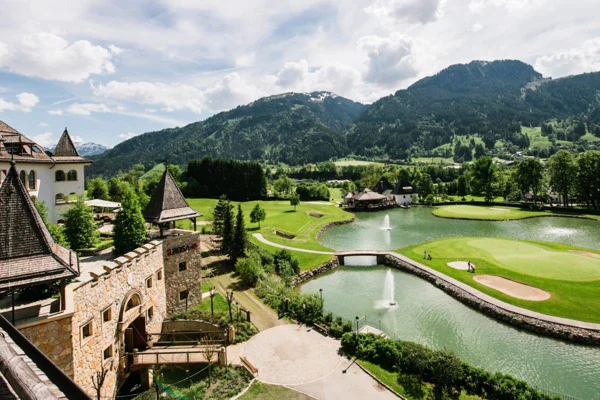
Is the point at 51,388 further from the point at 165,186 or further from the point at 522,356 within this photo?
the point at 522,356

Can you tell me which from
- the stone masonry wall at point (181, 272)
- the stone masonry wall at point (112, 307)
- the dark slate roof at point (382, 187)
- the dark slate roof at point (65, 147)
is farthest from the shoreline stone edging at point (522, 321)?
the dark slate roof at point (382, 187)

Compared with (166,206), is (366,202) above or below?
below

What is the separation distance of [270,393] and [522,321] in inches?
769

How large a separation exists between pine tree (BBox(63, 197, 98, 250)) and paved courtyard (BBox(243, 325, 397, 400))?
16232mm

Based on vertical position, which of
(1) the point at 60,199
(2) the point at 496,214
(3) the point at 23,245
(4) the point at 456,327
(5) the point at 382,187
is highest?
(5) the point at 382,187

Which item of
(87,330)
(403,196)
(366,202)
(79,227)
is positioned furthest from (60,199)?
(403,196)

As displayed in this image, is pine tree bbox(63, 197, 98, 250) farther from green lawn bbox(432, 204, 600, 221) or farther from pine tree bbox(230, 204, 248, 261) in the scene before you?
green lawn bbox(432, 204, 600, 221)

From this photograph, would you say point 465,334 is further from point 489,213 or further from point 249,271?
point 489,213

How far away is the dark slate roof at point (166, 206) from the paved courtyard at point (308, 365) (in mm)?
10157

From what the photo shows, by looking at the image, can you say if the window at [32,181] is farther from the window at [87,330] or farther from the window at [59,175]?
the window at [87,330]

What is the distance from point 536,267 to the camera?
33750 mm

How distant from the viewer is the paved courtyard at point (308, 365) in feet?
57.2

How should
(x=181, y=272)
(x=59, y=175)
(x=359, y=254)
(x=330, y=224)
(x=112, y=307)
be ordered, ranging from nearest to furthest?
→ (x=112, y=307) → (x=181, y=272) → (x=59, y=175) → (x=359, y=254) → (x=330, y=224)

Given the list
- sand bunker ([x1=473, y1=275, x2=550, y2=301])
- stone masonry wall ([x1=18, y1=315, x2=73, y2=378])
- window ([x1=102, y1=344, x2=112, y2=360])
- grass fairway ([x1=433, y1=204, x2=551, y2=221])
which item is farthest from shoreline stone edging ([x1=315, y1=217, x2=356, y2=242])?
stone masonry wall ([x1=18, y1=315, x2=73, y2=378])
